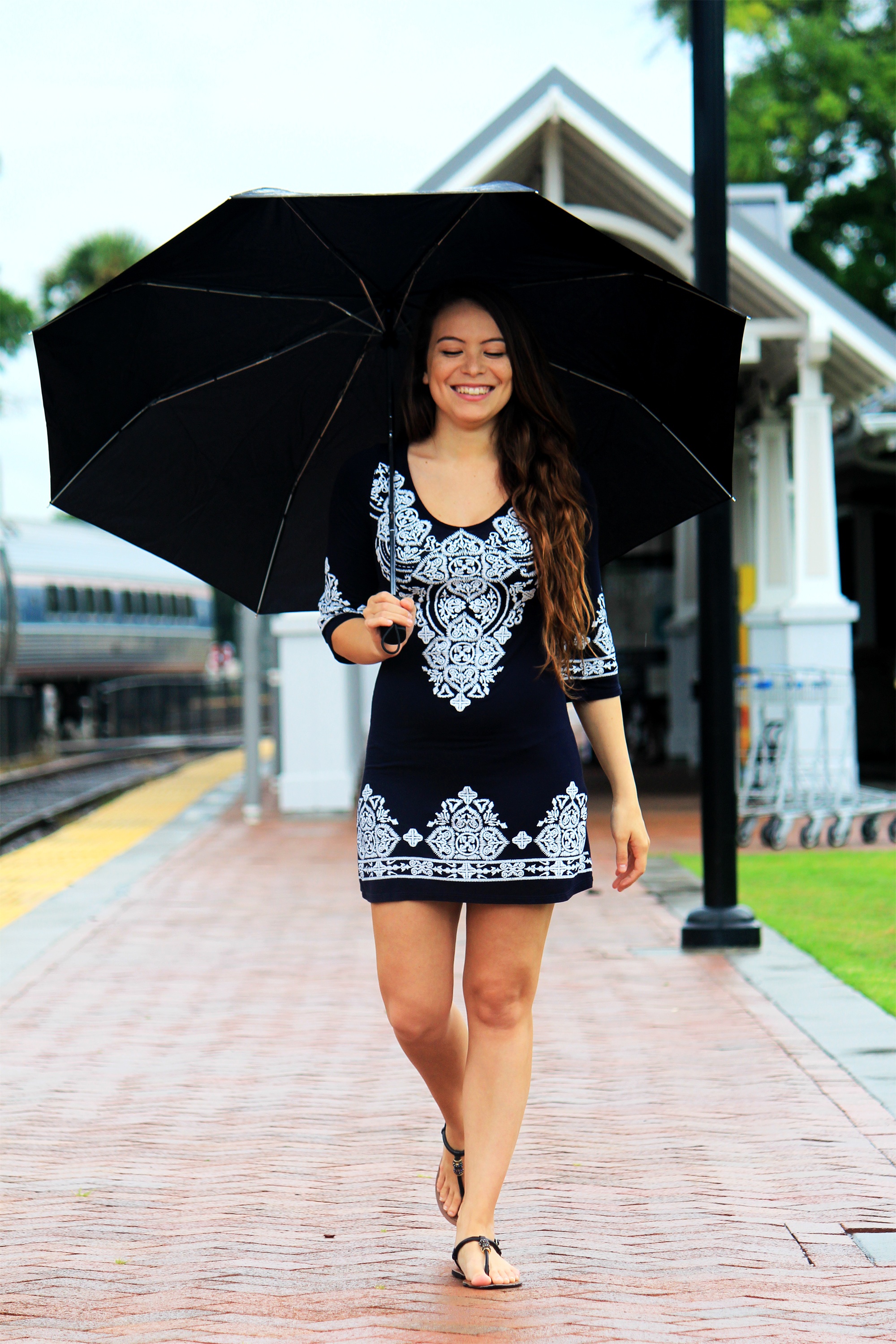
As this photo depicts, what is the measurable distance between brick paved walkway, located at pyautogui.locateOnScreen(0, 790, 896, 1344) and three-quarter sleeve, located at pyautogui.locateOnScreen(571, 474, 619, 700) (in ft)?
4.07

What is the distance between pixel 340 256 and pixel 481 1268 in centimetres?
213

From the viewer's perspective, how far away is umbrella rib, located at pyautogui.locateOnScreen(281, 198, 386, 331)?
324 cm

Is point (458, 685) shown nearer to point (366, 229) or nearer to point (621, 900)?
point (366, 229)

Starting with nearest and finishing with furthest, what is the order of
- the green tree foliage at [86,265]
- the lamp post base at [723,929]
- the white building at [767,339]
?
the lamp post base at [723,929] < the white building at [767,339] < the green tree foliage at [86,265]

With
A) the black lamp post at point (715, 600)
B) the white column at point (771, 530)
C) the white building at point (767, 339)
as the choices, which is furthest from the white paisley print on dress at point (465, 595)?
the white column at point (771, 530)

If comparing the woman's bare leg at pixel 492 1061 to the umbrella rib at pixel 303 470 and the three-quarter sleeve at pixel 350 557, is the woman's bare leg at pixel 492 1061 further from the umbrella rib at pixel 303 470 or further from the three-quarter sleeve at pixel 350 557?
the umbrella rib at pixel 303 470

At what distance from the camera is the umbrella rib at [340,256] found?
127 inches

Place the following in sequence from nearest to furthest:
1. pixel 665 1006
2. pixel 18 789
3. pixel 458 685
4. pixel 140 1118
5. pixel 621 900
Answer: pixel 458 685 → pixel 140 1118 → pixel 665 1006 → pixel 621 900 → pixel 18 789

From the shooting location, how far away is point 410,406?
3346 mm

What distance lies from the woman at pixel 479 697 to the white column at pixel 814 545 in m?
10.5

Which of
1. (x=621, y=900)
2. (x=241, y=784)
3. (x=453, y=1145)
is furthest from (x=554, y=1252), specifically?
(x=241, y=784)

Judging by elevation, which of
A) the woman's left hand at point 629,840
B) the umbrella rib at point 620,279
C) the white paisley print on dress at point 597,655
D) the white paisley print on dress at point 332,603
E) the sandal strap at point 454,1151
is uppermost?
the umbrella rib at point 620,279

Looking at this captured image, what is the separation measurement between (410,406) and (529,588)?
1.59 feet

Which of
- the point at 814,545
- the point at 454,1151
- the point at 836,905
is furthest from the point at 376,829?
the point at 814,545
